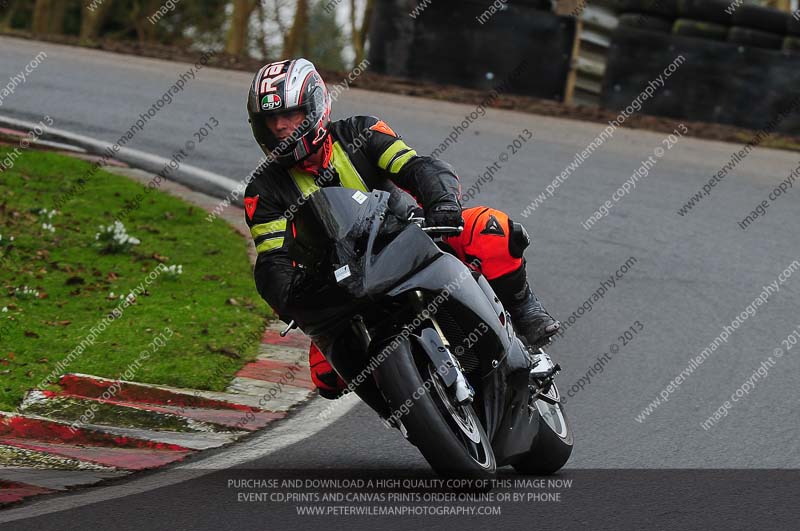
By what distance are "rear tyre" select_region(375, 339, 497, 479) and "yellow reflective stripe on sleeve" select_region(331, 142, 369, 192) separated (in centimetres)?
120

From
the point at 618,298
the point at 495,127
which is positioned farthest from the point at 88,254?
the point at 495,127

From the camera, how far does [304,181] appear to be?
565cm

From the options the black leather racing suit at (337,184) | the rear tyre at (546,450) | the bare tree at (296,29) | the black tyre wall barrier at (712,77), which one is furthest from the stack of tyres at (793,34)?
the bare tree at (296,29)

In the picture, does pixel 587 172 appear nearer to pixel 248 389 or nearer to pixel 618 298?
pixel 618 298

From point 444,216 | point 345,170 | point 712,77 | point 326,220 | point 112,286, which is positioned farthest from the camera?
point 712,77

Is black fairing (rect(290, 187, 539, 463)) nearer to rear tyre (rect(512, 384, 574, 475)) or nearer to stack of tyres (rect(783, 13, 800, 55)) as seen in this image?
rear tyre (rect(512, 384, 574, 475))

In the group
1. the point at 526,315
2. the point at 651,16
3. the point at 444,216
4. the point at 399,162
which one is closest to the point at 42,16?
the point at 651,16

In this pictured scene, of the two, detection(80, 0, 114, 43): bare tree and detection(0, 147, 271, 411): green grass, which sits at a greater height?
detection(0, 147, 271, 411): green grass

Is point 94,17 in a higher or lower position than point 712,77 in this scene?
lower

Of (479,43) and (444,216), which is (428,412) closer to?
(444,216)

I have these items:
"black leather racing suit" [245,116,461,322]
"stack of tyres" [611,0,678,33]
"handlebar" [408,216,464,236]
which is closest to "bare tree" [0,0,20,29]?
"stack of tyres" [611,0,678,33]

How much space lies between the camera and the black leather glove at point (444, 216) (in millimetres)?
5191

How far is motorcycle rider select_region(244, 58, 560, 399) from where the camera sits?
535 cm

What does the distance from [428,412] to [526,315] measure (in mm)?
1152
